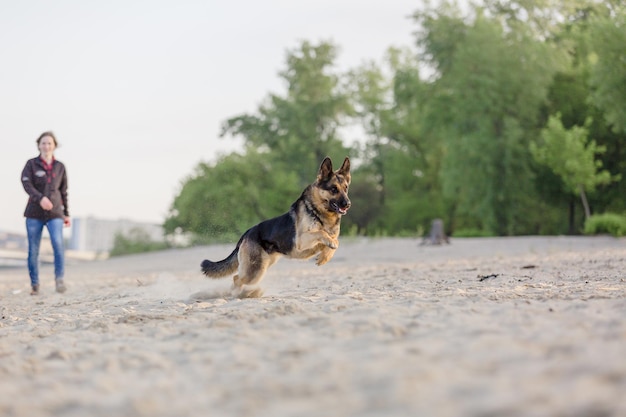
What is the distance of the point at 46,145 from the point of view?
35.1 feet

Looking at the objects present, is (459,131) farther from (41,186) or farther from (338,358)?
(338,358)

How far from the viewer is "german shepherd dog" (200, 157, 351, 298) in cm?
762

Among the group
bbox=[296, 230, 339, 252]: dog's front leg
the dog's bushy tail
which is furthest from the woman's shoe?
bbox=[296, 230, 339, 252]: dog's front leg

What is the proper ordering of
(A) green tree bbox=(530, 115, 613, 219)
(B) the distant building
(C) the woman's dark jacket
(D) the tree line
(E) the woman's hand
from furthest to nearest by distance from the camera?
(B) the distant building
(D) the tree line
(A) green tree bbox=(530, 115, 613, 219)
(C) the woman's dark jacket
(E) the woman's hand

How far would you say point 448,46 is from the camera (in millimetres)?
36250

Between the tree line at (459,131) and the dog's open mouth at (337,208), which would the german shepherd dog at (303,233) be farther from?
the tree line at (459,131)

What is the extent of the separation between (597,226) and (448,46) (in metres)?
15.6

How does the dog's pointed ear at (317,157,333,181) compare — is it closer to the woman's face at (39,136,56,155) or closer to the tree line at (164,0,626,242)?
the woman's face at (39,136,56,155)

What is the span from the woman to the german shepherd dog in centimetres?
420

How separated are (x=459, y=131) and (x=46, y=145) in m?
26.7

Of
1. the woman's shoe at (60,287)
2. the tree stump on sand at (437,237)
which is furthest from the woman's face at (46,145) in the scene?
the tree stump on sand at (437,237)

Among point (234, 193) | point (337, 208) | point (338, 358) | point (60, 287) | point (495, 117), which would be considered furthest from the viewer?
point (234, 193)

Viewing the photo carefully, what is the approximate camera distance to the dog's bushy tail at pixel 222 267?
827cm

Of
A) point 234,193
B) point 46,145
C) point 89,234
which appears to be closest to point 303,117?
Result: point 234,193
